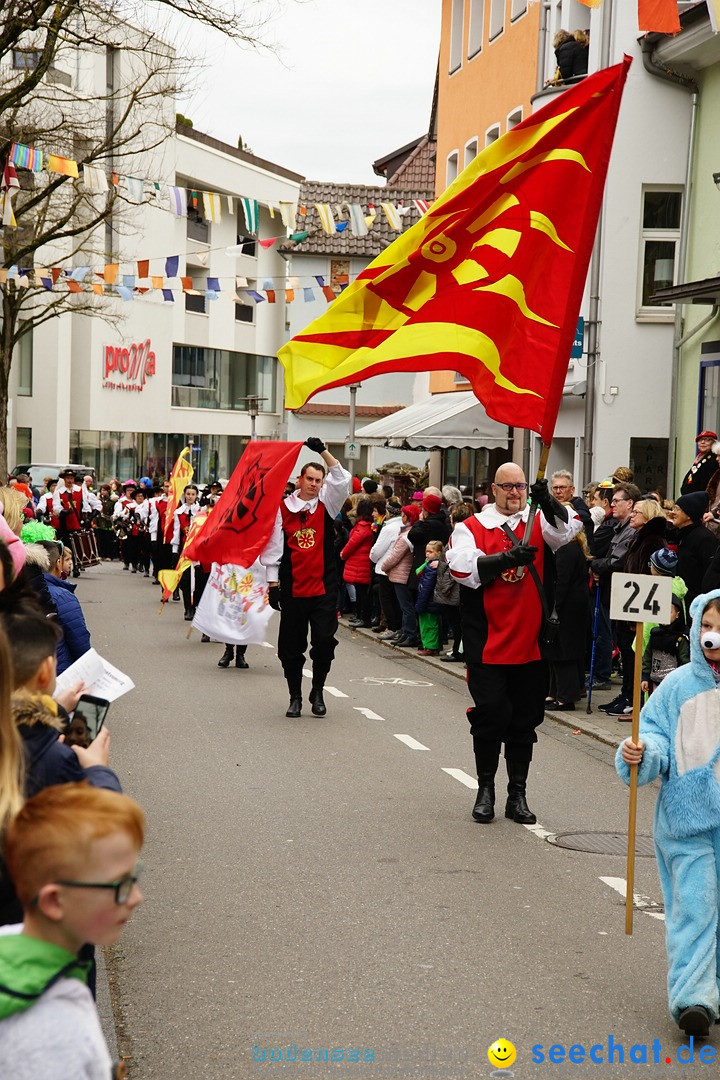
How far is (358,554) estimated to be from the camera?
20.1 meters

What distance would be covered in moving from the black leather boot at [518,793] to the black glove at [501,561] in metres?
1.13

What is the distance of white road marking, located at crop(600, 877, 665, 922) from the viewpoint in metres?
6.36

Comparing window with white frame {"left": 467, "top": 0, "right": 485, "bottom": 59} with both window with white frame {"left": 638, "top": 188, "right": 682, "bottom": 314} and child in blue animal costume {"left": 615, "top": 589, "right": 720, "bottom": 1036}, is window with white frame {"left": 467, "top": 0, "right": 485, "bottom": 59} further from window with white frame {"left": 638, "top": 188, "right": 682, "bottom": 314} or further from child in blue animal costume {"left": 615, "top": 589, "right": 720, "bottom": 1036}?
child in blue animal costume {"left": 615, "top": 589, "right": 720, "bottom": 1036}

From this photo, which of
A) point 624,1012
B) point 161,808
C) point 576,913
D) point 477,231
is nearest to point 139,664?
point 161,808

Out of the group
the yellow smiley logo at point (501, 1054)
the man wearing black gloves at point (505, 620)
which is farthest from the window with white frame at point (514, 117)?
the yellow smiley logo at point (501, 1054)

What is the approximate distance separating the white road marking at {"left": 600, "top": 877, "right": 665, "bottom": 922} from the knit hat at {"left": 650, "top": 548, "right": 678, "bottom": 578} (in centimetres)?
415

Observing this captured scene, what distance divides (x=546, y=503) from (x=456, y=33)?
85.4 feet

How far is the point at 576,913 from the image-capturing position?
6.29m

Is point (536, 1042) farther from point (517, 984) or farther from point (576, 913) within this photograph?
point (576, 913)

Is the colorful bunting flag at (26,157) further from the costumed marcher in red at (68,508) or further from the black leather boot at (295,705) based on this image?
the costumed marcher in red at (68,508)

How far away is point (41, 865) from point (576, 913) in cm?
431

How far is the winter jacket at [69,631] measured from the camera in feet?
19.5

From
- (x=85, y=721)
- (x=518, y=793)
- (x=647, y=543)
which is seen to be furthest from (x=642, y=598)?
(x=647, y=543)

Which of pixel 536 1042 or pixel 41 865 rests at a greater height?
pixel 41 865
